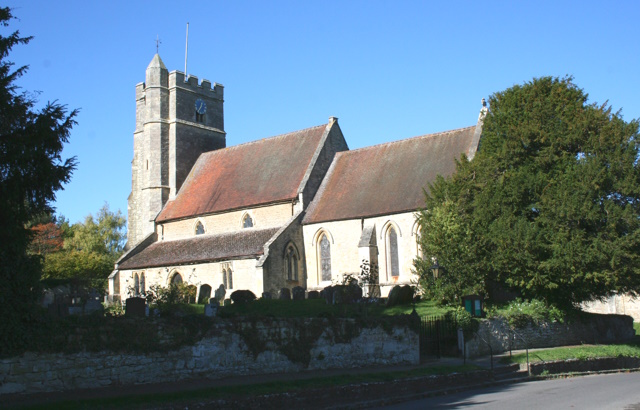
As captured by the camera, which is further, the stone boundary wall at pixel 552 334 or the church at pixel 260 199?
the church at pixel 260 199

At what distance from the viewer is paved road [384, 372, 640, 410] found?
13.1 m

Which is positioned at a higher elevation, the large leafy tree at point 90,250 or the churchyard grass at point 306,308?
the large leafy tree at point 90,250

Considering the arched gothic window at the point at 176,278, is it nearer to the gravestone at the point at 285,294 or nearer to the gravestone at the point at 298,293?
the gravestone at the point at 285,294

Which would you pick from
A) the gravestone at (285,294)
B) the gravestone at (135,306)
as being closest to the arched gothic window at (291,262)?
the gravestone at (285,294)

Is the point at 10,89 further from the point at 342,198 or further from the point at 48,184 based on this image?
the point at 342,198

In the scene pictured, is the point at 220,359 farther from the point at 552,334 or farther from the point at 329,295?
the point at 552,334

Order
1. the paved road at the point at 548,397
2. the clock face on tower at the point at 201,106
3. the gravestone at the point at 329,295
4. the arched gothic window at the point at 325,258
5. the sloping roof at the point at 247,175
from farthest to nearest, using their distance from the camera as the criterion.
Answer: the clock face on tower at the point at 201,106, the sloping roof at the point at 247,175, the arched gothic window at the point at 325,258, the gravestone at the point at 329,295, the paved road at the point at 548,397

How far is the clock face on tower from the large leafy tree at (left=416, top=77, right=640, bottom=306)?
2163cm

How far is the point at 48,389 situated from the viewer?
39.7ft

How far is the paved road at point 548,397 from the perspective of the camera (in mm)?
13115

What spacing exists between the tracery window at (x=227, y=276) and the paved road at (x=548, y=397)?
18840 mm

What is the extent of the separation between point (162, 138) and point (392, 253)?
61.7 feet

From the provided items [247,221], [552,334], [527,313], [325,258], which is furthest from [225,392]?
[247,221]

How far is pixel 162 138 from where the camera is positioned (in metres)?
42.5
